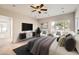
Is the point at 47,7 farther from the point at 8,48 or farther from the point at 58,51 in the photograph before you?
the point at 8,48

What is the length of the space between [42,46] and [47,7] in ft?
2.49

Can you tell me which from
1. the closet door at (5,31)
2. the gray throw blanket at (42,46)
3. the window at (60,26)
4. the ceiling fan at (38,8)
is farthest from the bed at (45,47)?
the ceiling fan at (38,8)

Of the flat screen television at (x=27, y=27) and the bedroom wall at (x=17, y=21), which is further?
the flat screen television at (x=27, y=27)

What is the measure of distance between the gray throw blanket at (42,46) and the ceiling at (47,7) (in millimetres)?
496

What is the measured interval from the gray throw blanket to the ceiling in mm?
496

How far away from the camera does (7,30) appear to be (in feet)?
5.79

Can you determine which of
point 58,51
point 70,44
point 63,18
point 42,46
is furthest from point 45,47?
point 63,18

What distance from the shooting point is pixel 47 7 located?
1727 millimetres

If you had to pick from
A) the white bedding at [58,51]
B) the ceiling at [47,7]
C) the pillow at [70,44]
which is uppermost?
the ceiling at [47,7]

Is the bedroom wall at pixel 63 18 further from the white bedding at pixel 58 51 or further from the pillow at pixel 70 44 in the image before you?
the white bedding at pixel 58 51

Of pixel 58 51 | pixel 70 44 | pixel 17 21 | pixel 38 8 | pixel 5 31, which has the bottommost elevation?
pixel 58 51

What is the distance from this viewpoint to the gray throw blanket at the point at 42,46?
5.59 feet

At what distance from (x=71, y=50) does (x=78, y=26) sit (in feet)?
1.59
